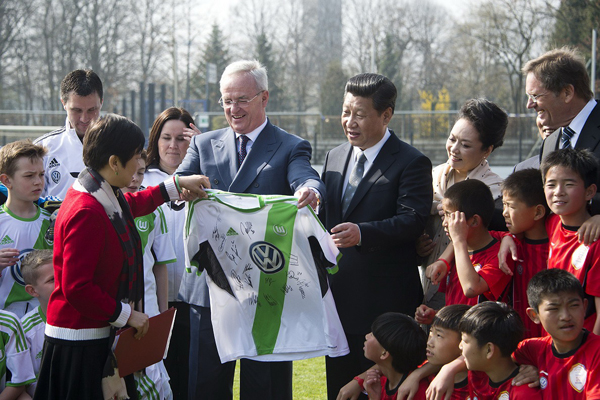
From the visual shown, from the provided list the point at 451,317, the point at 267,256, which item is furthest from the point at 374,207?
the point at 451,317

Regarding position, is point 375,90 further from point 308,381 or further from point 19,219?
point 308,381

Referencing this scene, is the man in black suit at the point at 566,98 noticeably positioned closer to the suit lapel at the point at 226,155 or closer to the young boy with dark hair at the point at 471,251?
the young boy with dark hair at the point at 471,251

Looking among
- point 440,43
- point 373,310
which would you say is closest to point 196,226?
point 373,310

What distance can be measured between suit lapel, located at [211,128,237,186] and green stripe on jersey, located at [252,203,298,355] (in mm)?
506

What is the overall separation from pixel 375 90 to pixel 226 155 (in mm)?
974

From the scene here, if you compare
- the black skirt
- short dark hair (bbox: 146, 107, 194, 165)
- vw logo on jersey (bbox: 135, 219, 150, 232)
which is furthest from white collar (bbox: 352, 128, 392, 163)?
the black skirt

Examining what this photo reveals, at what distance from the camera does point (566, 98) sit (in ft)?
11.2

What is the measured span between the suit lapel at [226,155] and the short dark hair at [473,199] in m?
1.28

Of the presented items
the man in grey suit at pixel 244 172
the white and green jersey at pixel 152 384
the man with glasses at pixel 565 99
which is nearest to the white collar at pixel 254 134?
the man in grey suit at pixel 244 172

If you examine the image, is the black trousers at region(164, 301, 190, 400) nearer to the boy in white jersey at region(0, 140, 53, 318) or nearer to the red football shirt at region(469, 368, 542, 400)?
the boy in white jersey at region(0, 140, 53, 318)

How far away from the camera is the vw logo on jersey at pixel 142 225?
422cm

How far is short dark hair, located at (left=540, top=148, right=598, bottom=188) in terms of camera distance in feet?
9.87

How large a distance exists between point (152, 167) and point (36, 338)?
4.89 ft

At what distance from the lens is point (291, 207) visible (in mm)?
3488
